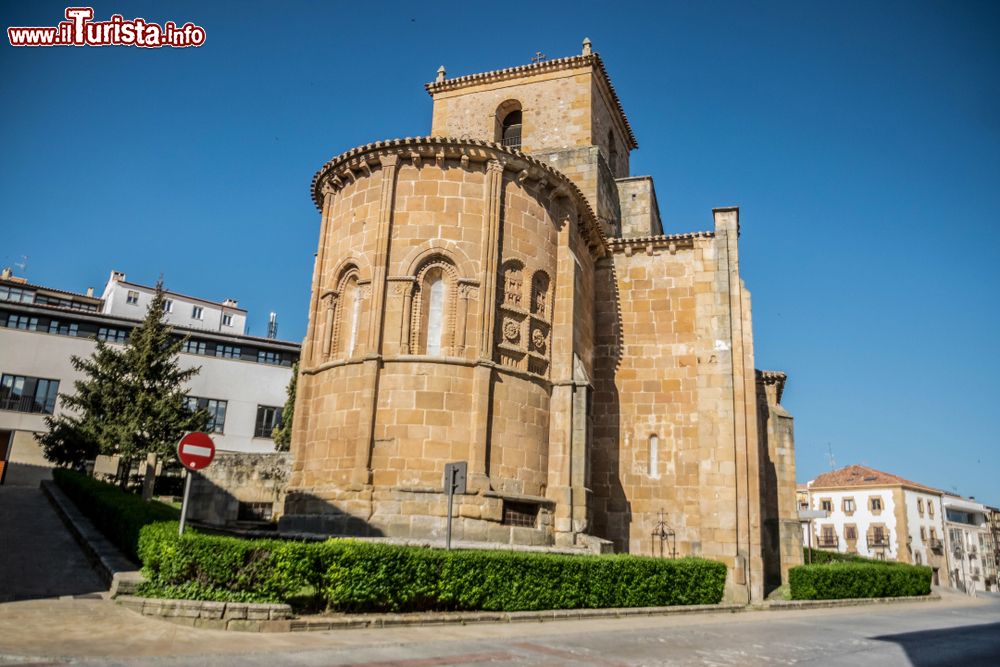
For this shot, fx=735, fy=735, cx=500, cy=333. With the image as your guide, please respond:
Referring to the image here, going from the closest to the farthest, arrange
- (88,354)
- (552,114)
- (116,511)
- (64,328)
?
1. (116,511)
2. (552,114)
3. (88,354)
4. (64,328)

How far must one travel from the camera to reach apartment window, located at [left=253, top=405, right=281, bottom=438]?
140 feet

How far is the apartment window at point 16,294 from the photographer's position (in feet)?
166

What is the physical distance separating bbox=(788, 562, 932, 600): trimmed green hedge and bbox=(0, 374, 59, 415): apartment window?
35.9 meters

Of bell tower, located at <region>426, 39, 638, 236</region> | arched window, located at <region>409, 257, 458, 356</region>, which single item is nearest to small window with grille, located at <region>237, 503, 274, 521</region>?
arched window, located at <region>409, 257, 458, 356</region>

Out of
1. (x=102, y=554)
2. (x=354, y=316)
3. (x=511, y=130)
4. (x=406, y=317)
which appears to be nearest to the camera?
(x=102, y=554)

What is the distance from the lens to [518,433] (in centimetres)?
1822

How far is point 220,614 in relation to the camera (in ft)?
31.7

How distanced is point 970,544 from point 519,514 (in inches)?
3146

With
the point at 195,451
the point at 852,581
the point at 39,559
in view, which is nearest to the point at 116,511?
the point at 39,559

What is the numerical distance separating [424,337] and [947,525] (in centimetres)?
7468

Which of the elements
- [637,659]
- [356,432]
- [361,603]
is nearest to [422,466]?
[356,432]

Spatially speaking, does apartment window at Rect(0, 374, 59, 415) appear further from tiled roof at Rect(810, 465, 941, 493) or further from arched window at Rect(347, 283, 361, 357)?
tiled roof at Rect(810, 465, 941, 493)

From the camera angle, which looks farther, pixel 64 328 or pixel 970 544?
pixel 970 544

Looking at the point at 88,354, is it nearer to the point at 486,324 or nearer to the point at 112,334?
the point at 112,334
